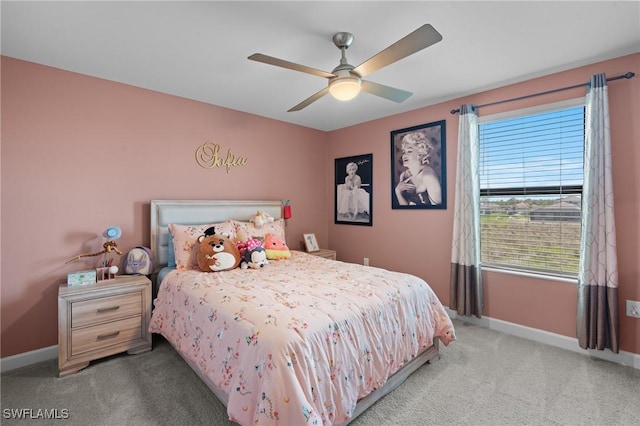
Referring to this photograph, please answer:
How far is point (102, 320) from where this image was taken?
7.97 feet

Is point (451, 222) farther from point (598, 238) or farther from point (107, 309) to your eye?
point (107, 309)

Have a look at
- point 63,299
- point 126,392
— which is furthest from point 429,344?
point 63,299

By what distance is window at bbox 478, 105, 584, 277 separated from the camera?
8.90ft

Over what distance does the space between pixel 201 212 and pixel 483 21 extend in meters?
3.09

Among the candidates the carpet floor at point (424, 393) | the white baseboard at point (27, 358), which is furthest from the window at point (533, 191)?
the white baseboard at point (27, 358)

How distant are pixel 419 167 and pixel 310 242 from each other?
184cm

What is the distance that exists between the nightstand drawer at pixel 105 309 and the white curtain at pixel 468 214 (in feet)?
10.6

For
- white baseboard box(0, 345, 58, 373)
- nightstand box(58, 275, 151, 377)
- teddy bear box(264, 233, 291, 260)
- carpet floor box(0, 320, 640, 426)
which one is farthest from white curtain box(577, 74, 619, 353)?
white baseboard box(0, 345, 58, 373)

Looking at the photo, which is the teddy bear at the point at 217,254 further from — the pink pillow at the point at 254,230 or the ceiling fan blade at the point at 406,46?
the ceiling fan blade at the point at 406,46

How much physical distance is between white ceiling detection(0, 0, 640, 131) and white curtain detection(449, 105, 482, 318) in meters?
0.47

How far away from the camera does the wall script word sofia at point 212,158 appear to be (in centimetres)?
346

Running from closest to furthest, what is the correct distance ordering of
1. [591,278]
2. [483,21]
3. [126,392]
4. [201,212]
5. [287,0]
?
[287,0] < [483,21] < [126,392] < [591,278] < [201,212]

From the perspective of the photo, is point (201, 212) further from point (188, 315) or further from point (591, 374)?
point (591, 374)

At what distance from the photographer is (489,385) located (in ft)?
7.09
